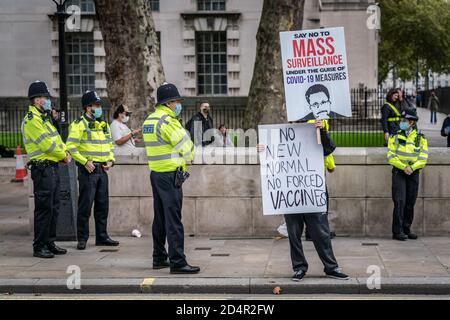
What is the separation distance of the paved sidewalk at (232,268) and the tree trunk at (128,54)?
3.65 metres

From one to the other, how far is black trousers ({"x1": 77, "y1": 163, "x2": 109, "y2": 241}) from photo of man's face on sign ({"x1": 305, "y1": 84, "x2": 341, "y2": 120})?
3.50m

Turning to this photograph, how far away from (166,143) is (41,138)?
1999 mm

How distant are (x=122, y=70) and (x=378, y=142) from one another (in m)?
10.8

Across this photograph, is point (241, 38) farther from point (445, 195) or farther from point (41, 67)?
point (445, 195)

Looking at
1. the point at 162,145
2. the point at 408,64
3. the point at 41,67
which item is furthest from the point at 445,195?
the point at 408,64

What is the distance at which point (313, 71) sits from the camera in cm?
877

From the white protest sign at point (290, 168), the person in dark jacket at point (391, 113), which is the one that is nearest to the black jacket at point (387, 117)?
the person in dark jacket at point (391, 113)

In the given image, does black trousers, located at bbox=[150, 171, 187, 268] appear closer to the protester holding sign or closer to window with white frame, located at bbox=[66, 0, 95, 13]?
the protester holding sign

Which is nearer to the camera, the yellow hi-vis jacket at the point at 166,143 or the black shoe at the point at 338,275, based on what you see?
the black shoe at the point at 338,275

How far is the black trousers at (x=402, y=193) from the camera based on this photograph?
11.1 metres

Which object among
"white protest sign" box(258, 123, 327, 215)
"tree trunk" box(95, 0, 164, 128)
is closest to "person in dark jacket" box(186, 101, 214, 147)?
"tree trunk" box(95, 0, 164, 128)

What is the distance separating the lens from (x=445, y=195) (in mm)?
11508

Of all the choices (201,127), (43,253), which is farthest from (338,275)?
(201,127)

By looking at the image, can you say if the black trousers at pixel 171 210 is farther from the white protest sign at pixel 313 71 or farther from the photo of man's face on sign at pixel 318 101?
the photo of man's face on sign at pixel 318 101
